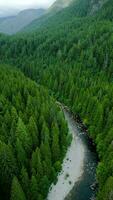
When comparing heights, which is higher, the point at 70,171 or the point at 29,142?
the point at 29,142

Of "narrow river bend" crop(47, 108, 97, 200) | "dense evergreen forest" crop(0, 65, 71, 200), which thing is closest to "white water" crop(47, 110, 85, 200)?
"narrow river bend" crop(47, 108, 97, 200)

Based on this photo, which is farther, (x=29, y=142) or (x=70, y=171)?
(x=70, y=171)

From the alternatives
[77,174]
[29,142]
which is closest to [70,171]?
[77,174]

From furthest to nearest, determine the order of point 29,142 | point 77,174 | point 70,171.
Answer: point 70,171 < point 77,174 < point 29,142

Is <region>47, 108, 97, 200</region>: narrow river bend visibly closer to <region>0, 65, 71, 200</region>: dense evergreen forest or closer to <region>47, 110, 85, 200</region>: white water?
<region>47, 110, 85, 200</region>: white water

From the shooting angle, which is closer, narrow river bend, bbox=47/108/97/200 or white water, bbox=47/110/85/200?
narrow river bend, bbox=47/108/97/200

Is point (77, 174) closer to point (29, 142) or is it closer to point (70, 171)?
point (70, 171)

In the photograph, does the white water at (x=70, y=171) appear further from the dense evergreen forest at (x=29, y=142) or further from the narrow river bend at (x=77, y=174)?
the dense evergreen forest at (x=29, y=142)

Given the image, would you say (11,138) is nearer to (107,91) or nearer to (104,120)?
(104,120)

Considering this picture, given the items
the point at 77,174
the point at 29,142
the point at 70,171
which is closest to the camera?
the point at 29,142
